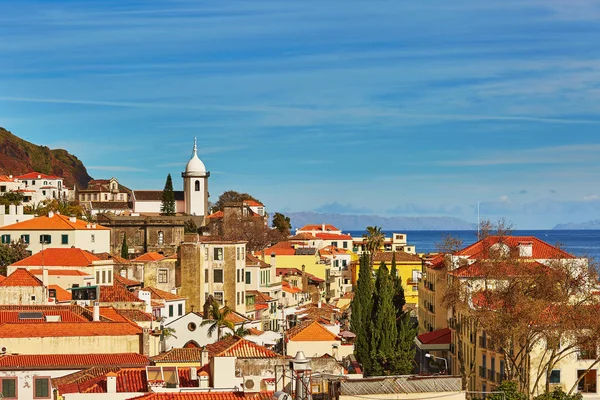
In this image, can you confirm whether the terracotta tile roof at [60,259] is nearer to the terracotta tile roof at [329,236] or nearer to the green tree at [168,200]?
the green tree at [168,200]

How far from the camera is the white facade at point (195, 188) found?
149m

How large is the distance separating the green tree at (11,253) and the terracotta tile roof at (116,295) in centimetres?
1925

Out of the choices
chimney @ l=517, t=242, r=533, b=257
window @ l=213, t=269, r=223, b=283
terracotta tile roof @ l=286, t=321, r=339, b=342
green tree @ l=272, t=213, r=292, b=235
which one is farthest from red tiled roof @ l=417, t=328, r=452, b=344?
green tree @ l=272, t=213, r=292, b=235

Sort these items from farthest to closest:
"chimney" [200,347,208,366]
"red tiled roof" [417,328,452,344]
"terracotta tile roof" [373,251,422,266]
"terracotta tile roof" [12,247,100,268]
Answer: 1. "terracotta tile roof" [373,251,422,266]
2. "terracotta tile roof" [12,247,100,268]
3. "red tiled roof" [417,328,452,344]
4. "chimney" [200,347,208,366]

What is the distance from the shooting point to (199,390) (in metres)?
30.6

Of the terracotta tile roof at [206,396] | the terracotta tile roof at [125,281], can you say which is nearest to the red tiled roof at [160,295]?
the terracotta tile roof at [125,281]

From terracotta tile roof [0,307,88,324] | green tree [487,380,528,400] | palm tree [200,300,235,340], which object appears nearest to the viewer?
green tree [487,380,528,400]

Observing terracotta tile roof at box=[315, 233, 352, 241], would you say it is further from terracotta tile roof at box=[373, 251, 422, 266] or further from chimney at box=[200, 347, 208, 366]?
chimney at box=[200, 347, 208, 366]

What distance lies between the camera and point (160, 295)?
6850cm

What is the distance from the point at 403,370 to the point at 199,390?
3213 cm

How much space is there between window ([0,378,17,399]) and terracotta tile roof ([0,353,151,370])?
1225 cm

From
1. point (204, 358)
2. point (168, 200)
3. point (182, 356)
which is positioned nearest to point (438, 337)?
point (182, 356)

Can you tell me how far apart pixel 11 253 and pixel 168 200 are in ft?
209

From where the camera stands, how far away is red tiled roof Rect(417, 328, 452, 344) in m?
69.2
